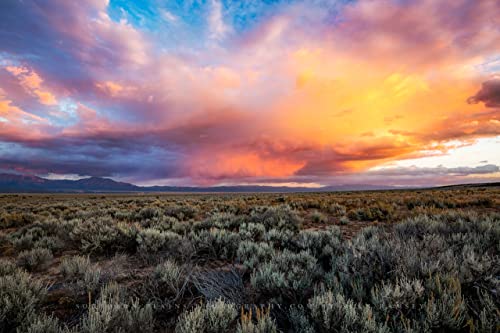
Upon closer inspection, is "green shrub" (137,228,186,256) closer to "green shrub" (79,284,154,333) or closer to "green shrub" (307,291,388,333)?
"green shrub" (79,284,154,333)

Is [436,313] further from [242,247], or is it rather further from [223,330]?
[242,247]

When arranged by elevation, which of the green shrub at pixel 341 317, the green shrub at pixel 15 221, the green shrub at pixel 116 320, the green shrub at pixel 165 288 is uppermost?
the green shrub at pixel 341 317

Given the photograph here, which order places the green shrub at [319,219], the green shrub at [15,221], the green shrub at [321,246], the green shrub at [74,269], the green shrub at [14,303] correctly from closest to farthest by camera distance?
the green shrub at [14,303] → the green shrub at [74,269] → the green shrub at [321,246] → the green shrub at [319,219] → the green shrub at [15,221]

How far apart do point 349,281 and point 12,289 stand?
479 cm

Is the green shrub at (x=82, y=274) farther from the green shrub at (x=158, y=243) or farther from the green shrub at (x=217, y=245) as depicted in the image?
the green shrub at (x=217, y=245)

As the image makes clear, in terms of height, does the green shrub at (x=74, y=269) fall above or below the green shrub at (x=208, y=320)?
below

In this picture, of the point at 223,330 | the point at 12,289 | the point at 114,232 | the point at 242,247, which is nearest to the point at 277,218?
the point at 242,247

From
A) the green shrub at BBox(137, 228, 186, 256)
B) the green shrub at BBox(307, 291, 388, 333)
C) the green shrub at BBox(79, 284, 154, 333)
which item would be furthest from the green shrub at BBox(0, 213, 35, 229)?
the green shrub at BBox(307, 291, 388, 333)

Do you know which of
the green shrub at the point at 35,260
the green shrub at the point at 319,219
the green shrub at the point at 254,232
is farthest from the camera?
the green shrub at the point at 319,219

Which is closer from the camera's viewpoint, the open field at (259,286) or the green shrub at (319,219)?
the open field at (259,286)

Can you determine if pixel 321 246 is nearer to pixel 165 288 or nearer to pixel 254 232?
pixel 254 232

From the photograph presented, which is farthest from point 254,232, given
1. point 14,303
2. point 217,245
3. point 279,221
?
point 14,303

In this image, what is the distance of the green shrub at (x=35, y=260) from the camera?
5363 millimetres

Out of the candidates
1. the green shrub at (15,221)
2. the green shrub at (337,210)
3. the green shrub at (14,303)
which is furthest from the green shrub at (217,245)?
the green shrub at (15,221)
